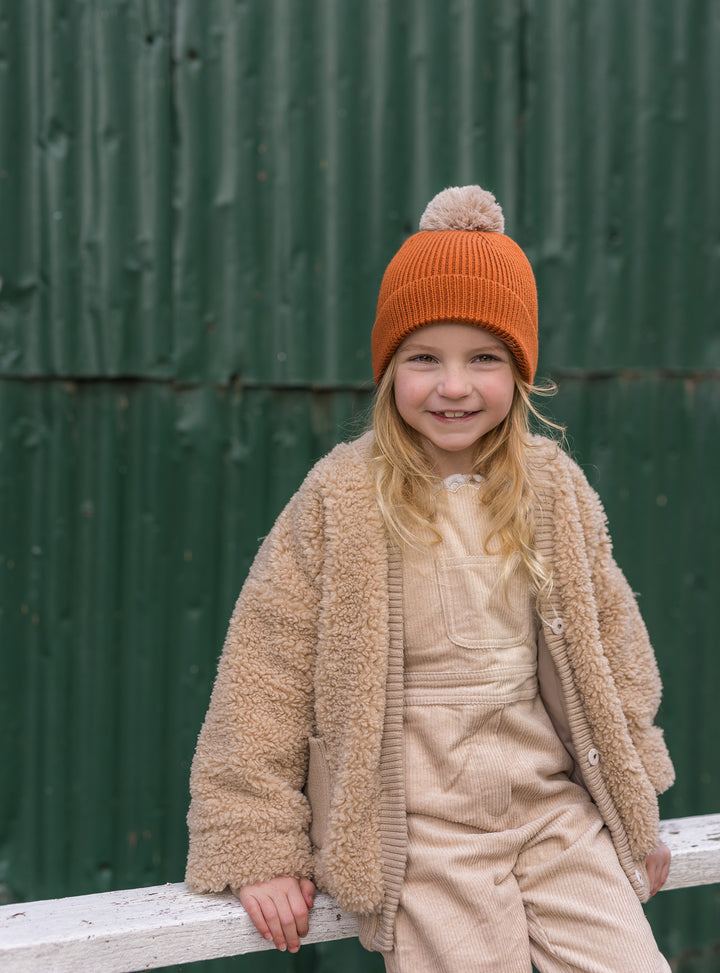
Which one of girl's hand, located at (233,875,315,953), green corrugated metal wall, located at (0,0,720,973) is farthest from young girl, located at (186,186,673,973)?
green corrugated metal wall, located at (0,0,720,973)

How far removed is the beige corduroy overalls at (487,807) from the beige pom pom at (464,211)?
57 centimetres

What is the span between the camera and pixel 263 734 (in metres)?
1.54

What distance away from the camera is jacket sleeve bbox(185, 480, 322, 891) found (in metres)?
1.50

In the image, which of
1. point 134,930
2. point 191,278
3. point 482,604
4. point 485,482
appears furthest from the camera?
point 191,278

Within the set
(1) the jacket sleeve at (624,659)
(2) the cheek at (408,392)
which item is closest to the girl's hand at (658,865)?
(1) the jacket sleeve at (624,659)

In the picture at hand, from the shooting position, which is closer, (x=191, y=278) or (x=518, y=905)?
(x=518, y=905)

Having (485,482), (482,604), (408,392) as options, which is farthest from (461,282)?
(482,604)

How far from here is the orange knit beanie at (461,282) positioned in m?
1.61

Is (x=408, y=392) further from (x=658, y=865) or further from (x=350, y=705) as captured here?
(x=658, y=865)

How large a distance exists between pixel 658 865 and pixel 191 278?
2.18 meters

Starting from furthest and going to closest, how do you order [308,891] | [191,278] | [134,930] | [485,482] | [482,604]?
1. [191,278]
2. [485,482]
3. [482,604]
4. [308,891]
5. [134,930]

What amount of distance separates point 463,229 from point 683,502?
6.64 ft

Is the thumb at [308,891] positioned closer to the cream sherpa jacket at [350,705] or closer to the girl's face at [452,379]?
the cream sherpa jacket at [350,705]

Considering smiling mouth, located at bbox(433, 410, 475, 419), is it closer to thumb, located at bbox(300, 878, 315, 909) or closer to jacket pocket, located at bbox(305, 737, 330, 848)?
jacket pocket, located at bbox(305, 737, 330, 848)
